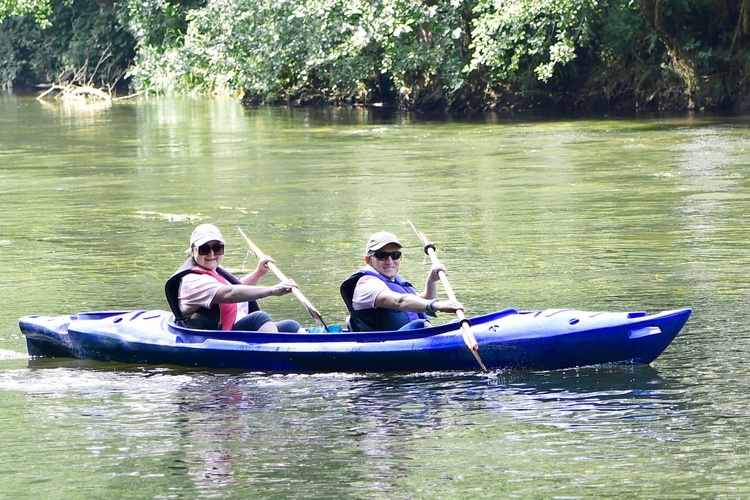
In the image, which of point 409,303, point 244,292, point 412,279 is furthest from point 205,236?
point 412,279

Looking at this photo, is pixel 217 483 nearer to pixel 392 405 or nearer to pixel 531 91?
pixel 392 405

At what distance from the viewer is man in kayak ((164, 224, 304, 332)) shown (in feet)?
28.0

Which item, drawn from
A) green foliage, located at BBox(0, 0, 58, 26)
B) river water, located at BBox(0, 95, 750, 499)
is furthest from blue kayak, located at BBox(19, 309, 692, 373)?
green foliage, located at BBox(0, 0, 58, 26)

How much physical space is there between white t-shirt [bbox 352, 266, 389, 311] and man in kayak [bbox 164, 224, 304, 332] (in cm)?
40

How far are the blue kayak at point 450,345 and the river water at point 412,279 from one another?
0.31ft

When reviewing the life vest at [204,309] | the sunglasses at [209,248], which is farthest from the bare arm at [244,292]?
the sunglasses at [209,248]

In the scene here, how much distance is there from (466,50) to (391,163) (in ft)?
29.1

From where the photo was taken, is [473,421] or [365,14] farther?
[365,14]

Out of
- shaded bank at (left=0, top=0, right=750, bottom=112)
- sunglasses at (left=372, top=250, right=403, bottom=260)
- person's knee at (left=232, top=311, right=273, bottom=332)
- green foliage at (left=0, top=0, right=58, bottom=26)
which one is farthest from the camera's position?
green foliage at (left=0, top=0, right=58, bottom=26)

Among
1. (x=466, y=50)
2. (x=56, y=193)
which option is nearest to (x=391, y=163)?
(x=56, y=193)

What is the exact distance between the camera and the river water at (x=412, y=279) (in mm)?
6551

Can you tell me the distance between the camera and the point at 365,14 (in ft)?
91.6

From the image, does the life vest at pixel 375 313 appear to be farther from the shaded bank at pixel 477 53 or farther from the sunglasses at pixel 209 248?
the shaded bank at pixel 477 53

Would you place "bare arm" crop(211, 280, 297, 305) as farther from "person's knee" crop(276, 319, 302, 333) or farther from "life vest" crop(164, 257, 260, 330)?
"person's knee" crop(276, 319, 302, 333)
